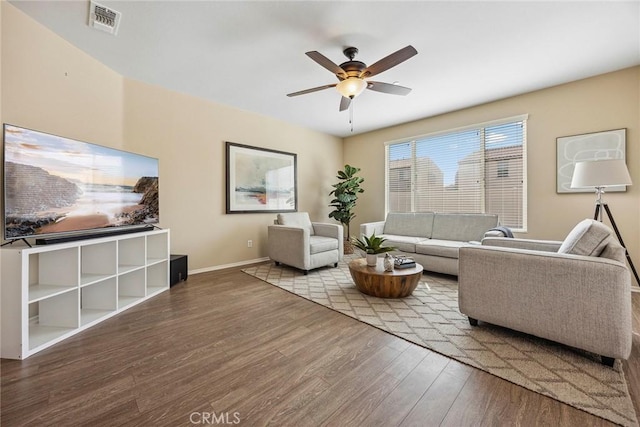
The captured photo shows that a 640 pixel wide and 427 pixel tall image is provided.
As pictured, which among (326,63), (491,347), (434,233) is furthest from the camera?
(434,233)

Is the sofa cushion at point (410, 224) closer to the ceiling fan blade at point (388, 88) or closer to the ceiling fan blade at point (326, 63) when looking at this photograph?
the ceiling fan blade at point (388, 88)

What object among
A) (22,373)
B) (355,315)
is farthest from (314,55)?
(22,373)

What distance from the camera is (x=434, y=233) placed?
13.9 feet

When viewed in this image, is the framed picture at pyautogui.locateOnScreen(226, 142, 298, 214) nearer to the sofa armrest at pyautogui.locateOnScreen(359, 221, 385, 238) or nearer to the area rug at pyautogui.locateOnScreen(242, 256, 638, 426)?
the sofa armrest at pyautogui.locateOnScreen(359, 221, 385, 238)

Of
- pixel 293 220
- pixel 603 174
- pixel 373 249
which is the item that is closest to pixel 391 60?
pixel 373 249

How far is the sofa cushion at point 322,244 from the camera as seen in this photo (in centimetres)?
373

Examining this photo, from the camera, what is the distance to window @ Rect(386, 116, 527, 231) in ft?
12.7

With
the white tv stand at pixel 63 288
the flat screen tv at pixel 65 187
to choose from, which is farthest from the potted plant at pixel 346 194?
the flat screen tv at pixel 65 187

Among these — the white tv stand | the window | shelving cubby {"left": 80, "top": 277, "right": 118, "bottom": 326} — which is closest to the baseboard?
the white tv stand

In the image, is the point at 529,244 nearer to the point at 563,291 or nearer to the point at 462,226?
the point at 563,291

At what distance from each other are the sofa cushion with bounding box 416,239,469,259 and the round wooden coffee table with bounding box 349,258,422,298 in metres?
0.86

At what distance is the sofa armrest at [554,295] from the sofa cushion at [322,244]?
6.78 ft

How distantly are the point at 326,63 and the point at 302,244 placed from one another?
2196 mm

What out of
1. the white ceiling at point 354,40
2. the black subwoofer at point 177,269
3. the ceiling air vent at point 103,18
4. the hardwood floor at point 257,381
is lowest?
the hardwood floor at point 257,381
